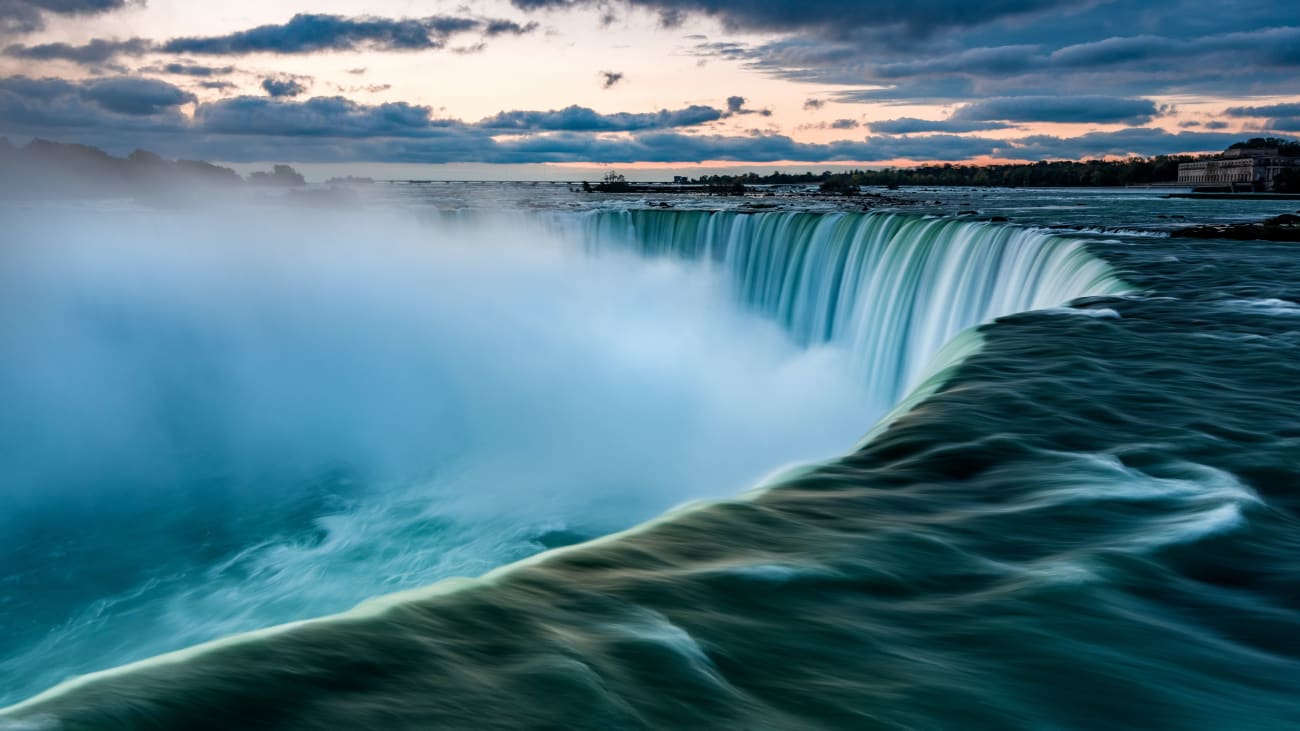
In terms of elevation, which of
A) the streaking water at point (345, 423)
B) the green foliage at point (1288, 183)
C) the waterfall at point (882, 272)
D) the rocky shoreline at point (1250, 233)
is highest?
the green foliage at point (1288, 183)

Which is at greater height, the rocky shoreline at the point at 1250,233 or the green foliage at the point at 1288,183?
the green foliage at the point at 1288,183

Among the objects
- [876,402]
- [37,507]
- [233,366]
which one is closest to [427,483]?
[37,507]

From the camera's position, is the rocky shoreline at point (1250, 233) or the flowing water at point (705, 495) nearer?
the flowing water at point (705, 495)

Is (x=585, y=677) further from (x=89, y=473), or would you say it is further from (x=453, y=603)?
(x=89, y=473)

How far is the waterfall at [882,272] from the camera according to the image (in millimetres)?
Answer: 16234

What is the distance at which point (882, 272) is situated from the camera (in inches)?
906

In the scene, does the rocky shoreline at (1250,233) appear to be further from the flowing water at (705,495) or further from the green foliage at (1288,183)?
the green foliage at (1288,183)

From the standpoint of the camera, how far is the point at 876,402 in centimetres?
1909

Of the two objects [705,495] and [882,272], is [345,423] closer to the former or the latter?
[705,495]

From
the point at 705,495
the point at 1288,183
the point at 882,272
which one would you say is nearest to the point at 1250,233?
the point at 882,272

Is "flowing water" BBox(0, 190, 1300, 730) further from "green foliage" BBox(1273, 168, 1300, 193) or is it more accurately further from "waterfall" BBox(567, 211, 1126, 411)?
"green foliage" BBox(1273, 168, 1300, 193)

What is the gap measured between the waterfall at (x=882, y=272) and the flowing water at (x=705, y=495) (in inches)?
4.9

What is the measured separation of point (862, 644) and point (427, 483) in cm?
1467

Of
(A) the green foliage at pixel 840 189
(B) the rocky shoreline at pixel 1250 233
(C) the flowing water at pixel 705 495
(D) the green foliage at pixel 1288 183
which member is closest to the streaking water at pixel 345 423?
(C) the flowing water at pixel 705 495
